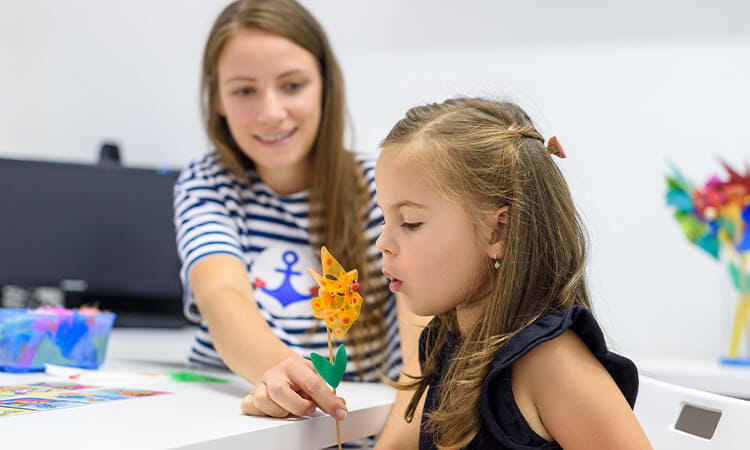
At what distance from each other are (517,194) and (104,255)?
1.58 metres

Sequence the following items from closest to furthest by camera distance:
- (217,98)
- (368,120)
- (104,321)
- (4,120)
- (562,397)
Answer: (562,397) < (104,321) < (217,98) < (368,120) < (4,120)

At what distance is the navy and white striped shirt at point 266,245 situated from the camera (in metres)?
1.23

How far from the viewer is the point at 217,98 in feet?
4.54

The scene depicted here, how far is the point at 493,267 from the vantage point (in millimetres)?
810

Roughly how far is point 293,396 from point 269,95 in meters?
0.60

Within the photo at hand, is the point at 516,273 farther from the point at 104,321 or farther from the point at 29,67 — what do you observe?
the point at 29,67

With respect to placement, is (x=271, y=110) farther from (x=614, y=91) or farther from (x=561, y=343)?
(x=614, y=91)

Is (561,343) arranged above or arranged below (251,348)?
above

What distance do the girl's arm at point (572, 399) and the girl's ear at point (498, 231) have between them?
0.11 meters

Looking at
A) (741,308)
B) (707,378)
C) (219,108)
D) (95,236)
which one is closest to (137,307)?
(95,236)

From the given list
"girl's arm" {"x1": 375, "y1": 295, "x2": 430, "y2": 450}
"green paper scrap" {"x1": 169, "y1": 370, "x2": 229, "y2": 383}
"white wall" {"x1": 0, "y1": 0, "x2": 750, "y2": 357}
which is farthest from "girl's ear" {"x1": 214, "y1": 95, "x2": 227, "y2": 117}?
"white wall" {"x1": 0, "y1": 0, "x2": 750, "y2": 357}

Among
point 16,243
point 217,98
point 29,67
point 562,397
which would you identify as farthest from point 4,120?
point 562,397

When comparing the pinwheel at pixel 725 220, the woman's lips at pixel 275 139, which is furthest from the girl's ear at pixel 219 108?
the pinwheel at pixel 725 220

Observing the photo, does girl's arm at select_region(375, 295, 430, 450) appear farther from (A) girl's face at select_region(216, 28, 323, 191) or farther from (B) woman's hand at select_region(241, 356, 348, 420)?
(A) girl's face at select_region(216, 28, 323, 191)
